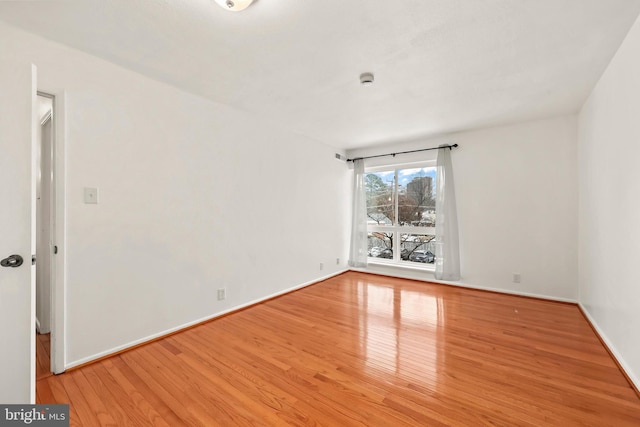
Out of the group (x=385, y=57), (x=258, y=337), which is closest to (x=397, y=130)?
(x=385, y=57)

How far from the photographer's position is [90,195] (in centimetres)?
206

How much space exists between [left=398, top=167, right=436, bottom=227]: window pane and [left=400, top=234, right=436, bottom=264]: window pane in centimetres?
23

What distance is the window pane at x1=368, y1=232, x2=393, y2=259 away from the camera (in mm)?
5077

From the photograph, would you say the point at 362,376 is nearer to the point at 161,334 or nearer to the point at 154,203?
the point at 161,334

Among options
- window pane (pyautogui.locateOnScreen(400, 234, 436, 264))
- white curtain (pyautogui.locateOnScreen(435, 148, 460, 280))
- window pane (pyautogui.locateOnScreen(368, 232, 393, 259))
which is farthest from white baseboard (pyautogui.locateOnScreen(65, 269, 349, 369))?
white curtain (pyautogui.locateOnScreen(435, 148, 460, 280))

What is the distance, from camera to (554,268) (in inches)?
136

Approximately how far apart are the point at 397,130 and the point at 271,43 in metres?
2.55

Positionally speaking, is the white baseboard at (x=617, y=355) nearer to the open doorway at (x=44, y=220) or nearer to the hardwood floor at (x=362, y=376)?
the hardwood floor at (x=362, y=376)

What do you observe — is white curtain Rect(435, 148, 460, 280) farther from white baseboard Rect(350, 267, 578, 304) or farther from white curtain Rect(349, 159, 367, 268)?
white curtain Rect(349, 159, 367, 268)

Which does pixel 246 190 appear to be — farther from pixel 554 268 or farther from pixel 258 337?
pixel 554 268

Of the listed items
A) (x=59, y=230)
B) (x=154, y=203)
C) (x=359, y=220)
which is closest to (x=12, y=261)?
(x=59, y=230)

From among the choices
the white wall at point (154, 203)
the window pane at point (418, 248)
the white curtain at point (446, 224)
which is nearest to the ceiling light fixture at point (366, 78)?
the white wall at point (154, 203)

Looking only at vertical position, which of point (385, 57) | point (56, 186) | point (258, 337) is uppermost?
point (385, 57)

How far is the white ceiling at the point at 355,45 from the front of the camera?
1611 mm
